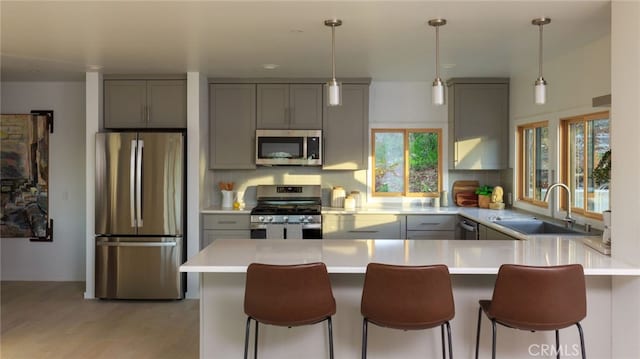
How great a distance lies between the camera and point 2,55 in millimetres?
4297

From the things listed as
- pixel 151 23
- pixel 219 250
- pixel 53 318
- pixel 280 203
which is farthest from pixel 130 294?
pixel 151 23

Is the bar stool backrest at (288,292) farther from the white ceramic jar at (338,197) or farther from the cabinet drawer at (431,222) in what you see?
the white ceramic jar at (338,197)

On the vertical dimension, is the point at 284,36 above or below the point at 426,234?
above

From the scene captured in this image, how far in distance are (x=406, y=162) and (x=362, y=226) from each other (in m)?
1.10

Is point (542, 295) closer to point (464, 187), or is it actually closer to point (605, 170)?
point (605, 170)

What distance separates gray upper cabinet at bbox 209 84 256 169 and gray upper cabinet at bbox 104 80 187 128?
1.22ft

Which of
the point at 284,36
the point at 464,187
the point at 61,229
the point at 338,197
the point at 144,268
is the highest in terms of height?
the point at 284,36

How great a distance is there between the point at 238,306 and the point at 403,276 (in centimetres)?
108

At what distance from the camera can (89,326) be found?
4.26 m

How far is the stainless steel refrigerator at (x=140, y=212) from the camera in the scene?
193 inches

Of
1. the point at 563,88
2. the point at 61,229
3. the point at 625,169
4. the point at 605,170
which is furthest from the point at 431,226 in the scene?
the point at 61,229

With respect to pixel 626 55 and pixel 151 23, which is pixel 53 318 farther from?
pixel 626 55

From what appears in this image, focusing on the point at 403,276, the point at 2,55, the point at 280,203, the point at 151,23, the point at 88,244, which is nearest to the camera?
the point at 403,276

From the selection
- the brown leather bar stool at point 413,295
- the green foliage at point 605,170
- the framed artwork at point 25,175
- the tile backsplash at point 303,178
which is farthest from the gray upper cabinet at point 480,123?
the framed artwork at point 25,175
